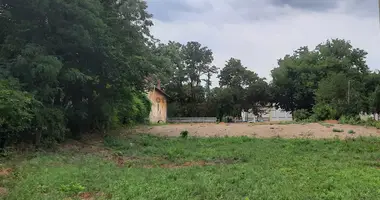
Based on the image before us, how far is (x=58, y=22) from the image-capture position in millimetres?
12281

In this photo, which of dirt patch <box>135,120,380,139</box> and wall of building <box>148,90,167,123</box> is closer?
dirt patch <box>135,120,380,139</box>

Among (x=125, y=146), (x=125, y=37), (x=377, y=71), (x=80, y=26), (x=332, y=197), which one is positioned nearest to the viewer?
(x=332, y=197)

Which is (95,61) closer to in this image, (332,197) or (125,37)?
(125,37)

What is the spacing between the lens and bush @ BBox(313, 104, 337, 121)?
1110 inches

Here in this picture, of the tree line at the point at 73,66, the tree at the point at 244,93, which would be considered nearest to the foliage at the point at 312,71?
the tree at the point at 244,93

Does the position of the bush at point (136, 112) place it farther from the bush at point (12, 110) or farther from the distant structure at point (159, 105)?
the bush at point (12, 110)

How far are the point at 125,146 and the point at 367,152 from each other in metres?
7.97

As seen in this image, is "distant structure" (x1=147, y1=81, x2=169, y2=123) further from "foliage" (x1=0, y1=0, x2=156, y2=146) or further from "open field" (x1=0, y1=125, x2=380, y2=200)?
"open field" (x1=0, y1=125, x2=380, y2=200)

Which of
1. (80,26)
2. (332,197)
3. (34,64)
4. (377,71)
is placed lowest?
(332,197)

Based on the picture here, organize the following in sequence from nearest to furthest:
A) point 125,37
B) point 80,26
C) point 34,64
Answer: point 34,64
point 80,26
point 125,37

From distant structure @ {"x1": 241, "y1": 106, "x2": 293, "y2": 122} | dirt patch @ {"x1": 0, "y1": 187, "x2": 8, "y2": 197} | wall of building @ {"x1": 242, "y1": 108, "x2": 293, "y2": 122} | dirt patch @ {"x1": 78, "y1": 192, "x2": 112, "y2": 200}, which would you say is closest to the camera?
dirt patch @ {"x1": 78, "y1": 192, "x2": 112, "y2": 200}

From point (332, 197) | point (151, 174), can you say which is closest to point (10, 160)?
point (151, 174)

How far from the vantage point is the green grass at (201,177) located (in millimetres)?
5723

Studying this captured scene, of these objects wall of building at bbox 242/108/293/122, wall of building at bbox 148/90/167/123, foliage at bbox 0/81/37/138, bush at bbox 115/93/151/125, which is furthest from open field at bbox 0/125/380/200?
wall of building at bbox 242/108/293/122
